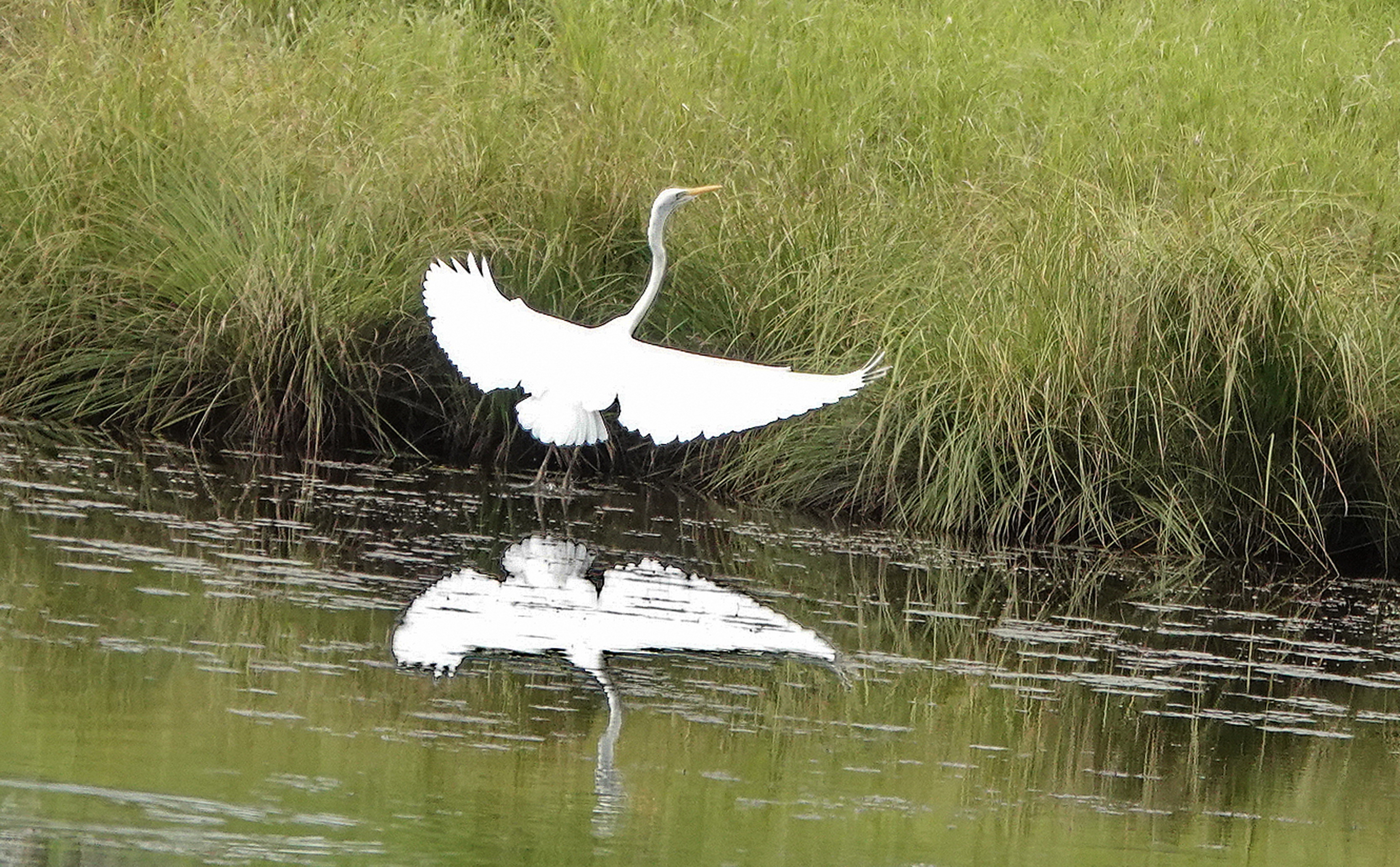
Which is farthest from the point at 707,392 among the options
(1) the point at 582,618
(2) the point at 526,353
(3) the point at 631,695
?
(3) the point at 631,695

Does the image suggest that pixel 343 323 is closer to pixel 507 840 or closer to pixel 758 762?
pixel 758 762

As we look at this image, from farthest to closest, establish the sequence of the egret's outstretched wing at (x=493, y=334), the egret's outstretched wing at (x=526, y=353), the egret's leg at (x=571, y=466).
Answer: the egret's leg at (x=571, y=466)
the egret's outstretched wing at (x=493, y=334)
the egret's outstretched wing at (x=526, y=353)

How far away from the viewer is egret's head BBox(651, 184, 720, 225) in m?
8.26

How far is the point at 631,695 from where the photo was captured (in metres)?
5.19

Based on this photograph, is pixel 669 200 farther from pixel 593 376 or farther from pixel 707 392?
pixel 707 392

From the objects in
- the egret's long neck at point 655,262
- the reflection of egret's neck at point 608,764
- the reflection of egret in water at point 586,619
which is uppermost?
the egret's long neck at point 655,262

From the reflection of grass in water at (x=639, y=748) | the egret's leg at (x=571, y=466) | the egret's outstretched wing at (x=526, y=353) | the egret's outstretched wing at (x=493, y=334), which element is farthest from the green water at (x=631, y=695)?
the egret's outstretched wing at (x=493, y=334)

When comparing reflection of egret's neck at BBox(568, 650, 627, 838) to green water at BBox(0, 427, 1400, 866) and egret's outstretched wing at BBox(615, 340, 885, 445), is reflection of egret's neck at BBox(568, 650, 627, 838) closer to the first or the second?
green water at BBox(0, 427, 1400, 866)

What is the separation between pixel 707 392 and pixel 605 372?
1.78 ft

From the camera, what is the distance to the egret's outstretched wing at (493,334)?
796 centimetres

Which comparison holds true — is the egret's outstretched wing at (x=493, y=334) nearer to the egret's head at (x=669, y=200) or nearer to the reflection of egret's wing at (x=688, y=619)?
the egret's head at (x=669, y=200)

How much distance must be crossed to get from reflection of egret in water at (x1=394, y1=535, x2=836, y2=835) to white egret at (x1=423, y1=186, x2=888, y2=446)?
2.12 ft

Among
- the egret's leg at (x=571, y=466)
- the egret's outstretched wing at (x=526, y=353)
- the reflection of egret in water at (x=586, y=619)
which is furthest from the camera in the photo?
the egret's leg at (x=571, y=466)

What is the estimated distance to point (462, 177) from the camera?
931 cm
